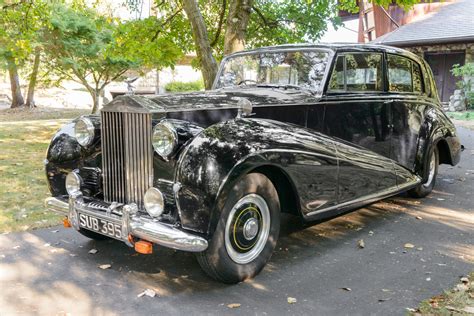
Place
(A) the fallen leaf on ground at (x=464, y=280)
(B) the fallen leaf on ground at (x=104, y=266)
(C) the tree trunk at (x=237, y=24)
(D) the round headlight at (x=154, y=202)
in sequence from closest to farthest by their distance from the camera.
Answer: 1. (D) the round headlight at (x=154, y=202)
2. (A) the fallen leaf on ground at (x=464, y=280)
3. (B) the fallen leaf on ground at (x=104, y=266)
4. (C) the tree trunk at (x=237, y=24)

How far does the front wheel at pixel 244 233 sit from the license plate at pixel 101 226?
2.05ft

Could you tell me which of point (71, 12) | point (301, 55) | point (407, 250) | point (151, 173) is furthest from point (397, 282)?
point (71, 12)

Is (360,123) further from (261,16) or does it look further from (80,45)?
(80,45)

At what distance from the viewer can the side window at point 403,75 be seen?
16.7 ft

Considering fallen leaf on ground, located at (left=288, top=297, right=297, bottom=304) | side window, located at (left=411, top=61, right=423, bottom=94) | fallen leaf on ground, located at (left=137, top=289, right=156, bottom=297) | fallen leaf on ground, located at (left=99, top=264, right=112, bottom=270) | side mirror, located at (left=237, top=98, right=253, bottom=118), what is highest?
side window, located at (left=411, top=61, right=423, bottom=94)

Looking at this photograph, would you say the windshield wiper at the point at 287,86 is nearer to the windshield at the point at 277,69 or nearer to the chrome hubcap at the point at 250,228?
the windshield at the point at 277,69

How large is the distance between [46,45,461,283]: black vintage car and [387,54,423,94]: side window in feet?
0.09

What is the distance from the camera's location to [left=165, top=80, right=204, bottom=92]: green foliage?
2572 cm

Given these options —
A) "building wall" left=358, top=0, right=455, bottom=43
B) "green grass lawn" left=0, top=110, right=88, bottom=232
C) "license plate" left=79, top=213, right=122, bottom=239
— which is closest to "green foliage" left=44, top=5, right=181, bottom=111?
"green grass lawn" left=0, top=110, right=88, bottom=232

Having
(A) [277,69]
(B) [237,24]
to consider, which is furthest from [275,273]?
(B) [237,24]

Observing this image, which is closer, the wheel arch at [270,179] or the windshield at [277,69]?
the wheel arch at [270,179]

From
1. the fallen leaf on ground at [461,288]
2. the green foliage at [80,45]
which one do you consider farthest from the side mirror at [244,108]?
the green foliage at [80,45]

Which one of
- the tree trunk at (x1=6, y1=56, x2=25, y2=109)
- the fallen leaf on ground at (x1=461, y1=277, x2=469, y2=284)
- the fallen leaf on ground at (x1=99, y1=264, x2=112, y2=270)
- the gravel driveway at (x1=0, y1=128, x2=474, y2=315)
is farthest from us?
the tree trunk at (x1=6, y1=56, x2=25, y2=109)

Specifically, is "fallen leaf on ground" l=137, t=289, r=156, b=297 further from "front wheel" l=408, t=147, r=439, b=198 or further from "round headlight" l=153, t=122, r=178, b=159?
"front wheel" l=408, t=147, r=439, b=198
